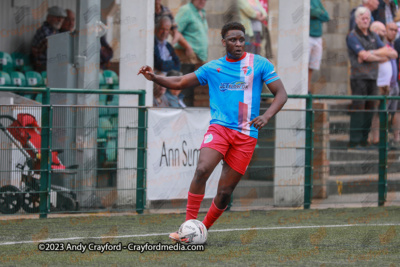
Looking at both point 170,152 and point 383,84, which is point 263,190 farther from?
point 383,84

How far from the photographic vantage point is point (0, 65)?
15.8m

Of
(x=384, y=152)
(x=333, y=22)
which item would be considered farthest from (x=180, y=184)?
(x=333, y=22)

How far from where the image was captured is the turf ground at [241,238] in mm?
7332

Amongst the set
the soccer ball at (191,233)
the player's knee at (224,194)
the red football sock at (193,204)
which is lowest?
the soccer ball at (191,233)

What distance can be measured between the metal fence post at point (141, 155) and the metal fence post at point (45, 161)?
1398mm

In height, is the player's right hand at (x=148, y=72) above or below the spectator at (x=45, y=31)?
below

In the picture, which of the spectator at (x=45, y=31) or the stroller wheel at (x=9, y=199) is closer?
the stroller wheel at (x=9, y=199)

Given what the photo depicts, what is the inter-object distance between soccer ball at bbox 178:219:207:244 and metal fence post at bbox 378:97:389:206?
6589mm

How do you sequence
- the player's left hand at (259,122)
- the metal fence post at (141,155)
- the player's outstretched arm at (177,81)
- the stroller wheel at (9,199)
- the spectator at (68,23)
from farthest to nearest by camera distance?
the spectator at (68,23), the metal fence post at (141,155), the stroller wheel at (9,199), the player's outstretched arm at (177,81), the player's left hand at (259,122)

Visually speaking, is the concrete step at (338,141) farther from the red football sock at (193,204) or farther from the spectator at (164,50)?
the red football sock at (193,204)

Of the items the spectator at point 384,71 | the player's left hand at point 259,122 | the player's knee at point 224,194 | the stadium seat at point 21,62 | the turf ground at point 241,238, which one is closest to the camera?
the turf ground at point 241,238

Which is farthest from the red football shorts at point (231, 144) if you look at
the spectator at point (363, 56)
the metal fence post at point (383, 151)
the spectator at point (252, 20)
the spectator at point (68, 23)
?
the spectator at point (363, 56)

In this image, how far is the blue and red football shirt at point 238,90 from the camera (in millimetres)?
8445

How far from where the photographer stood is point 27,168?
37.4 feet
